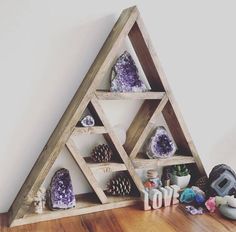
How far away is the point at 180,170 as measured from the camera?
4.06 ft

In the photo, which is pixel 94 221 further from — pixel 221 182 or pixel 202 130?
pixel 202 130

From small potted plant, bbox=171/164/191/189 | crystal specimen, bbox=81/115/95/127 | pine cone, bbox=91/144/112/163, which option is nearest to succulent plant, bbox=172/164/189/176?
small potted plant, bbox=171/164/191/189

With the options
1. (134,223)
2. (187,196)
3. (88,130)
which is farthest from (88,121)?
(187,196)

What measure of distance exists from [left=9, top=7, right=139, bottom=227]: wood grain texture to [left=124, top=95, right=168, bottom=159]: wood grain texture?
0.83ft

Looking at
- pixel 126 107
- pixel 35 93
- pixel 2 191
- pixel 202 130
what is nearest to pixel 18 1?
pixel 35 93

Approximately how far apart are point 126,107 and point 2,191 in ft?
1.79

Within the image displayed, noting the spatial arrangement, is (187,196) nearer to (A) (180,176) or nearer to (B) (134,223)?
(A) (180,176)

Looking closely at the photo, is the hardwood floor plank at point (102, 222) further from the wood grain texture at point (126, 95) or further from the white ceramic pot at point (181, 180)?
the wood grain texture at point (126, 95)

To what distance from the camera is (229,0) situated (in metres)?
1.26

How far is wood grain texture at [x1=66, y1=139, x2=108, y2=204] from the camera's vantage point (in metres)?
1.01

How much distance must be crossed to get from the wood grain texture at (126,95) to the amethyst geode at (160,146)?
158mm

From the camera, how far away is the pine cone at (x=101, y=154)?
110 cm

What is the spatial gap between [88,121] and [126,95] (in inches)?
6.3

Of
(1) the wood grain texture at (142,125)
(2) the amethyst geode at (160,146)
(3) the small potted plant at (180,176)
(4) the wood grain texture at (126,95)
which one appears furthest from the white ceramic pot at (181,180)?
(4) the wood grain texture at (126,95)
